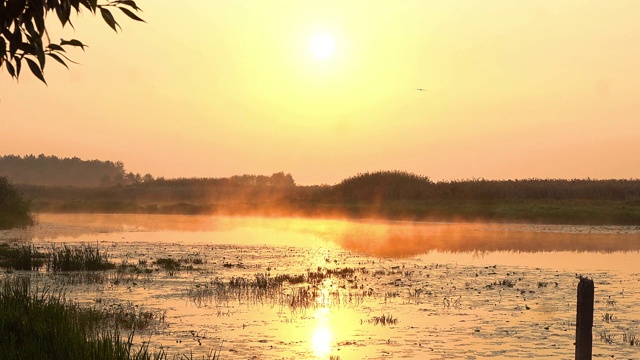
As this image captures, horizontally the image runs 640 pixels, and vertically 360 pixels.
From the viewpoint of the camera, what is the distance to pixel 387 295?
2002 centimetres

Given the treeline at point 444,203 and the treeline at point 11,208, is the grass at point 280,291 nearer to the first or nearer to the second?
the treeline at point 11,208

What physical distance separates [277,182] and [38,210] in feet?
182

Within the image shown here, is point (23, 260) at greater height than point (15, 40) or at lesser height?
lesser

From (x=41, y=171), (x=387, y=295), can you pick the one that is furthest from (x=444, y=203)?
(x=41, y=171)

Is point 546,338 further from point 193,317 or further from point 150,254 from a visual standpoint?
point 150,254

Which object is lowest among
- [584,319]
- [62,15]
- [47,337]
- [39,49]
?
[47,337]

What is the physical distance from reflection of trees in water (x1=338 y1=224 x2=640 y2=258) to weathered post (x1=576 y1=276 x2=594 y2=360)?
2213 centimetres

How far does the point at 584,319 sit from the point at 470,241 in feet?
96.8

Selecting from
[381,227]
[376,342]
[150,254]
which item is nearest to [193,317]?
[376,342]

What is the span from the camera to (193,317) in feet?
54.6

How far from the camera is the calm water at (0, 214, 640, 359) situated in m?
14.2

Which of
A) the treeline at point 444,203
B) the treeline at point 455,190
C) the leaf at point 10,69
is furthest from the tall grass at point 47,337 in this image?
the treeline at point 455,190

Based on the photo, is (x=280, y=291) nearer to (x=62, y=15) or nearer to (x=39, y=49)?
(x=39, y=49)

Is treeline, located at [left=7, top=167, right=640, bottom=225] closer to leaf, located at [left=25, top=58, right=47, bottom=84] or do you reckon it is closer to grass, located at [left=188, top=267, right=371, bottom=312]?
grass, located at [left=188, top=267, right=371, bottom=312]
